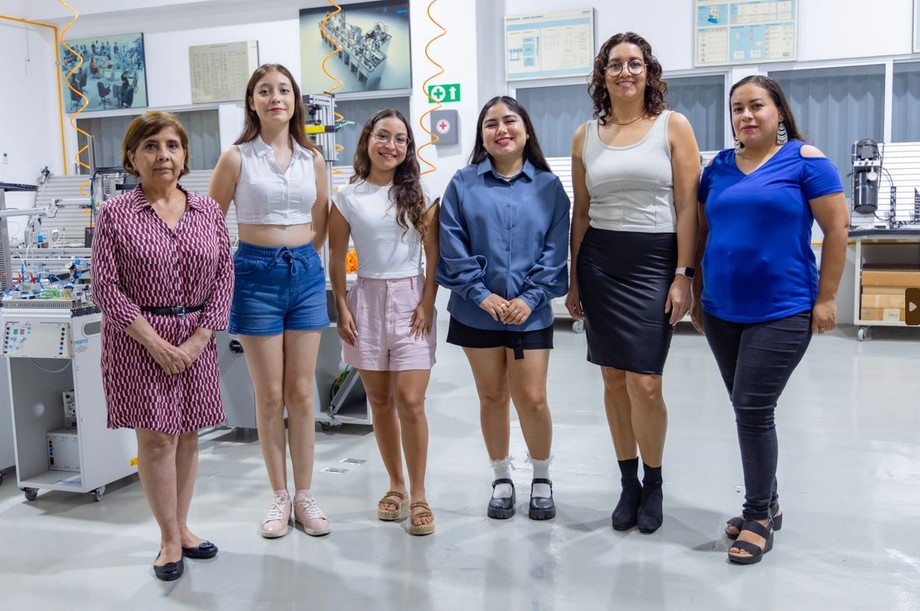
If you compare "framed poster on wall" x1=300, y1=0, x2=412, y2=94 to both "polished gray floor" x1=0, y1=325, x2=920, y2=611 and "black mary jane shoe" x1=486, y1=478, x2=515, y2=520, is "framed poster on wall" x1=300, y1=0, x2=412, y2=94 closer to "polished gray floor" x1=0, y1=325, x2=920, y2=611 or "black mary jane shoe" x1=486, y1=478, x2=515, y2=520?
"polished gray floor" x1=0, y1=325, x2=920, y2=611

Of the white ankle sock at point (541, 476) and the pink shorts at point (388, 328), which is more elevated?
the pink shorts at point (388, 328)

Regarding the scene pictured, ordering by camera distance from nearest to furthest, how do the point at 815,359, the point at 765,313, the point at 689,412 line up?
1. the point at 765,313
2. the point at 689,412
3. the point at 815,359

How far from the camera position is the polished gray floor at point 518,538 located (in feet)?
7.14

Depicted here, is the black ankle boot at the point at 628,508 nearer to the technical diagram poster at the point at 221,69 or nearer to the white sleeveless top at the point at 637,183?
the white sleeveless top at the point at 637,183

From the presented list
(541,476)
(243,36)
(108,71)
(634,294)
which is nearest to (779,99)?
(634,294)

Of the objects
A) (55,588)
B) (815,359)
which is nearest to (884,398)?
(815,359)

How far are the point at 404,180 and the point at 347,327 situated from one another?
507mm

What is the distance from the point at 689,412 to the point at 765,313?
1884 mm

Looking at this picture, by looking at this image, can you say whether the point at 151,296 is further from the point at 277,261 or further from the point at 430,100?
the point at 430,100

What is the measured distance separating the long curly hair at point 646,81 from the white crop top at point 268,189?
955mm

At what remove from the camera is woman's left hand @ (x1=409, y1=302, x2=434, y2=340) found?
2.56m

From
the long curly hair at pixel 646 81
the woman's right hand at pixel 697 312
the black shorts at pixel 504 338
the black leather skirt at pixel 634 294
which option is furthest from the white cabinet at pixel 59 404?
the woman's right hand at pixel 697 312

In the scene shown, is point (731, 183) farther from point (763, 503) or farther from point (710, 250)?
point (763, 503)

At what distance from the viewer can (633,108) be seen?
7.99ft
